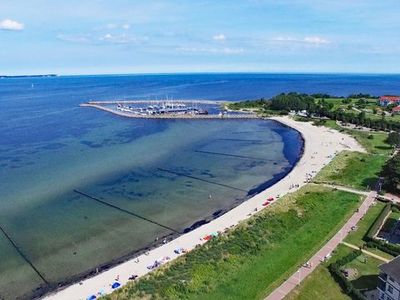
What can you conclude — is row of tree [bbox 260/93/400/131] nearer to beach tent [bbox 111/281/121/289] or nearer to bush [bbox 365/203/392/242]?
bush [bbox 365/203/392/242]

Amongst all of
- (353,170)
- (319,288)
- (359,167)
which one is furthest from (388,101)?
(319,288)

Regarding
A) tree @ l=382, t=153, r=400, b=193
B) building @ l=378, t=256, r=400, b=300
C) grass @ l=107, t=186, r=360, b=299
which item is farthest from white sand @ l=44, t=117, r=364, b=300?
building @ l=378, t=256, r=400, b=300

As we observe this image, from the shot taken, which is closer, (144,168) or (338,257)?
(338,257)

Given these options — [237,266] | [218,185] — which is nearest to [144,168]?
[218,185]

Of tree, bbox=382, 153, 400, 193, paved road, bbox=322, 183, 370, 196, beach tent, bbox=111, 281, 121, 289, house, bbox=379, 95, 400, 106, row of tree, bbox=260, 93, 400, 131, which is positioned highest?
house, bbox=379, 95, 400, 106

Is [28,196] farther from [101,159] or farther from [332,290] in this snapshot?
[332,290]

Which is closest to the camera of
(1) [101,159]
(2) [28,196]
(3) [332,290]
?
(3) [332,290]
